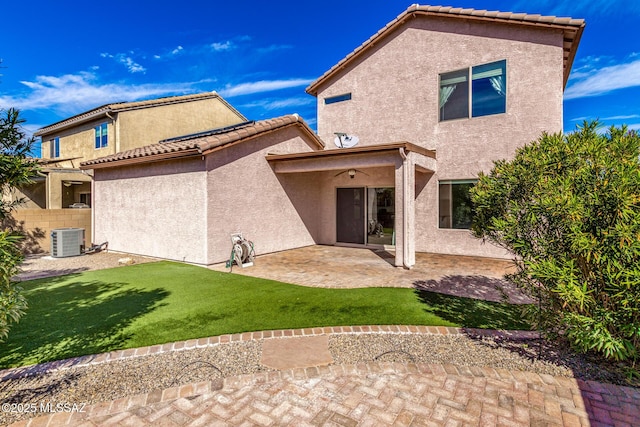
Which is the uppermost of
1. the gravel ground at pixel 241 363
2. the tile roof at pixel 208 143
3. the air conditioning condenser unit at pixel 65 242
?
the tile roof at pixel 208 143

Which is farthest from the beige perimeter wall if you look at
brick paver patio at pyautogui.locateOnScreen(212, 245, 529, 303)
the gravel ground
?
the gravel ground

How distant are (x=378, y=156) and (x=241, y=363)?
8.43m

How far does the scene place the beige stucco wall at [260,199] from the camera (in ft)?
38.1

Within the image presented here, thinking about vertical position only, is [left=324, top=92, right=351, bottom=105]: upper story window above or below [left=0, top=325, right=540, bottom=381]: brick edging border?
above

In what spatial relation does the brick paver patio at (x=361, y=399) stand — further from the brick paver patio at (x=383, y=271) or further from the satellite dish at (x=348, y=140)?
the satellite dish at (x=348, y=140)

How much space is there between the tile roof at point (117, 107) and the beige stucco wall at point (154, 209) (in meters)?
6.47

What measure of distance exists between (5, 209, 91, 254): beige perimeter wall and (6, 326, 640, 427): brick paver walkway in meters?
14.6

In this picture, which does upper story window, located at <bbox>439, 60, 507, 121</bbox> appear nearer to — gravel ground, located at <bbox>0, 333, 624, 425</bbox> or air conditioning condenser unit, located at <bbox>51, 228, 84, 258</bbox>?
gravel ground, located at <bbox>0, 333, 624, 425</bbox>

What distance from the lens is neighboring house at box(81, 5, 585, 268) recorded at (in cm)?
1156

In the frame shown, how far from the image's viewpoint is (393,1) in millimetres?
17031

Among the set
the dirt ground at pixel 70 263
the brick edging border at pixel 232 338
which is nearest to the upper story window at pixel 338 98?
the dirt ground at pixel 70 263

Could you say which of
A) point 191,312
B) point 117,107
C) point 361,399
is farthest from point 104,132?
point 361,399

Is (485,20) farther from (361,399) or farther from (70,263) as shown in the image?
(70,263)

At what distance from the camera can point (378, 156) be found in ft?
36.8
